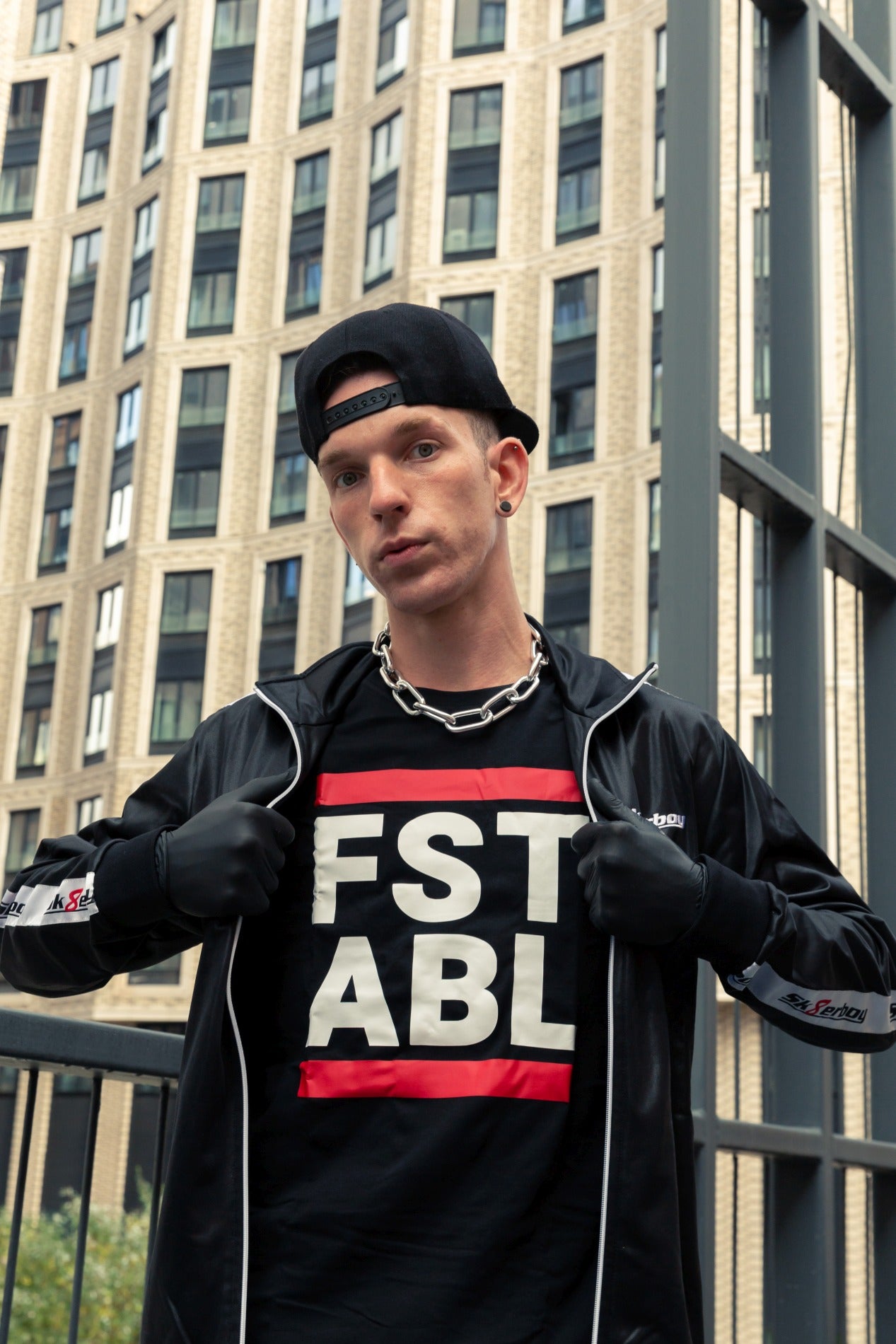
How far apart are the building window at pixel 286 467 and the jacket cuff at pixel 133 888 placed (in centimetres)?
3335

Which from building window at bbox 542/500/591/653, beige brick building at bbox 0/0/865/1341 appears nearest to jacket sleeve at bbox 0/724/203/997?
beige brick building at bbox 0/0/865/1341

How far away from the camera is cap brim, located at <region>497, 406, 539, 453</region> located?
182cm

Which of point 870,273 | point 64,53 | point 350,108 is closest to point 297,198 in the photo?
point 350,108

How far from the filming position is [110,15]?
42.5 metres

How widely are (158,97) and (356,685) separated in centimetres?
4195

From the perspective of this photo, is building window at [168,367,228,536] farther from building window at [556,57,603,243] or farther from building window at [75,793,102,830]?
building window at [556,57,603,243]

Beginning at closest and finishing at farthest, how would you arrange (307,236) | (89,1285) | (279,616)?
(89,1285)
(279,616)
(307,236)

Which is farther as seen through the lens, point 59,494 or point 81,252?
point 81,252

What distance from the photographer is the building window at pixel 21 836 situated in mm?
36969

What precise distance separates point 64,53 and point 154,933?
4454 centimetres

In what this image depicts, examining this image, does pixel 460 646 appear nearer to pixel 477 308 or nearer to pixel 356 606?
pixel 356 606

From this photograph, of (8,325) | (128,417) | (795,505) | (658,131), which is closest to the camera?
(795,505)

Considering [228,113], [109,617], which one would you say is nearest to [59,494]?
[109,617]

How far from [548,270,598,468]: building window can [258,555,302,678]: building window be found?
601cm
